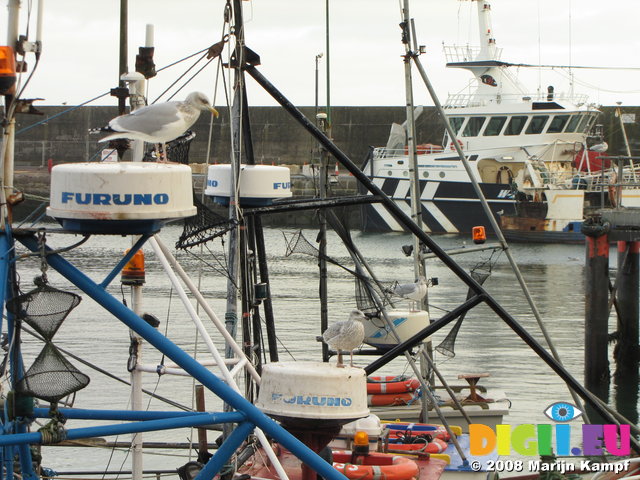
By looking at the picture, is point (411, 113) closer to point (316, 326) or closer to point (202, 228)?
point (202, 228)

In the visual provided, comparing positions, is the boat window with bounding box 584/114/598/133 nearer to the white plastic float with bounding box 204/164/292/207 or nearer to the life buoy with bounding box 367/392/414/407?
the life buoy with bounding box 367/392/414/407

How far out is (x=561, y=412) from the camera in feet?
47.1

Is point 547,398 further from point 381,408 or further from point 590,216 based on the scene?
point 381,408

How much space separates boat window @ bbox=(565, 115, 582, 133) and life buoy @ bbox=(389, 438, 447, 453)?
40.1 meters

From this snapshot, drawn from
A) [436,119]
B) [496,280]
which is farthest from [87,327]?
[436,119]

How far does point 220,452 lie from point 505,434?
251 inches

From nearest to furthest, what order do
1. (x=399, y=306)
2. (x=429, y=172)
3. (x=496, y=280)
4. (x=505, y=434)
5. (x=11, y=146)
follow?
(x=11, y=146), (x=505, y=434), (x=399, y=306), (x=496, y=280), (x=429, y=172)

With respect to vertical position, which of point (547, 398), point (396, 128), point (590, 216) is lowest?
point (547, 398)

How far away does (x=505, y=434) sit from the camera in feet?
36.3

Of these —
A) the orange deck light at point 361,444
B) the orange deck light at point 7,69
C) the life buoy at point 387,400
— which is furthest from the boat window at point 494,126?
the orange deck light at point 7,69

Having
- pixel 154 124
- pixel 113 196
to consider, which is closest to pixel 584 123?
pixel 154 124

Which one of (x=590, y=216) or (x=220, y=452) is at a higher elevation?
(x=590, y=216)

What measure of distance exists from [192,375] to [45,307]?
83 cm

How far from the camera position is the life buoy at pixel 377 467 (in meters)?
7.24
